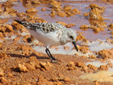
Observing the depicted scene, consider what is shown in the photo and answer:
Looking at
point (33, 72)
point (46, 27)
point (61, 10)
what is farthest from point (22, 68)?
point (61, 10)

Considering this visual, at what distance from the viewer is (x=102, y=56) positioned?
6.37 metres

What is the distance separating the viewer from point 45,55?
6328 millimetres

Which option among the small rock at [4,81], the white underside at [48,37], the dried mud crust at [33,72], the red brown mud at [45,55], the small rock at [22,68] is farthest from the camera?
the white underside at [48,37]

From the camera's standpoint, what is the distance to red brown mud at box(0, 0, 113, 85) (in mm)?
4648

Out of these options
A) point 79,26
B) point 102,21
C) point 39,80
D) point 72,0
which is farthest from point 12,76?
point 72,0

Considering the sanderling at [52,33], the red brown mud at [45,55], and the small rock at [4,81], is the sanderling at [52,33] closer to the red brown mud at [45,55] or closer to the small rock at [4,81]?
the red brown mud at [45,55]

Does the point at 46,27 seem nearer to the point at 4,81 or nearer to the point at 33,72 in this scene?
the point at 33,72

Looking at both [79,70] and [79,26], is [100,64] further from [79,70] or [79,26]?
[79,26]

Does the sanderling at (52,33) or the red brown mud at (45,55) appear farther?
the sanderling at (52,33)

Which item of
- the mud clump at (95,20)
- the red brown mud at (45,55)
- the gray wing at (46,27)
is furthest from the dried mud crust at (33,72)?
the mud clump at (95,20)

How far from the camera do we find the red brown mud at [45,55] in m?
4.65

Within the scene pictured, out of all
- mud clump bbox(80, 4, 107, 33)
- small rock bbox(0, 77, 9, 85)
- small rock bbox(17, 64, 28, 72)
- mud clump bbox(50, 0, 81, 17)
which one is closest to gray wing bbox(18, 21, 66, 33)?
small rock bbox(17, 64, 28, 72)

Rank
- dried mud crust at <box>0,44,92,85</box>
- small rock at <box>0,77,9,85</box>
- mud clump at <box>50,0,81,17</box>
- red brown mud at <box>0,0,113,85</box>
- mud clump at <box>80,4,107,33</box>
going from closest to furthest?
small rock at <box>0,77,9,85</box> < dried mud crust at <box>0,44,92,85</box> < red brown mud at <box>0,0,113,85</box> < mud clump at <box>80,4,107,33</box> < mud clump at <box>50,0,81,17</box>

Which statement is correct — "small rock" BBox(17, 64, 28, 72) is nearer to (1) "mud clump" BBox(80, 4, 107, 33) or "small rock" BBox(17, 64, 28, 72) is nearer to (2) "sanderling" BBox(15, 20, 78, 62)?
(2) "sanderling" BBox(15, 20, 78, 62)
